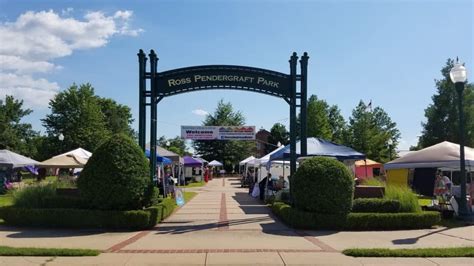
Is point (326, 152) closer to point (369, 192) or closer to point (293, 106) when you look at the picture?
point (369, 192)

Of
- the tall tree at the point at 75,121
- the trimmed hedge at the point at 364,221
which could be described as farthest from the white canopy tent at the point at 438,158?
the tall tree at the point at 75,121

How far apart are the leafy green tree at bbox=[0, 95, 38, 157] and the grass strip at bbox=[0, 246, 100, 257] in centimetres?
6771

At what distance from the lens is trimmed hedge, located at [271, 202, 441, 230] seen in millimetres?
13422

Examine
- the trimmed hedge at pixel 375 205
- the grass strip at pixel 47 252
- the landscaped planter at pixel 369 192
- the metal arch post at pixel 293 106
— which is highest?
the metal arch post at pixel 293 106

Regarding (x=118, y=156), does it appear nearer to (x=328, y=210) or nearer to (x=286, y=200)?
(x=328, y=210)

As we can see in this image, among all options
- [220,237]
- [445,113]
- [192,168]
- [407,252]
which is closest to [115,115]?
[192,168]

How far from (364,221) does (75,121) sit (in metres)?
66.6

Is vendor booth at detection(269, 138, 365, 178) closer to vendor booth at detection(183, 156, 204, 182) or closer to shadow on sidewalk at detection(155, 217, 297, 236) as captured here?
shadow on sidewalk at detection(155, 217, 297, 236)

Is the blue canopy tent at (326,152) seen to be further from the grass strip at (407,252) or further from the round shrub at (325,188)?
the grass strip at (407,252)

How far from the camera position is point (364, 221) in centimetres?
1348

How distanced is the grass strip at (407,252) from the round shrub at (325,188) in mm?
3662

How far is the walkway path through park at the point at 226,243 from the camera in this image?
8906 millimetres

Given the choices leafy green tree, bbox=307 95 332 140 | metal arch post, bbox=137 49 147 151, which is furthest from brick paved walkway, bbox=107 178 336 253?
leafy green tree, bbox=307 95 332 140

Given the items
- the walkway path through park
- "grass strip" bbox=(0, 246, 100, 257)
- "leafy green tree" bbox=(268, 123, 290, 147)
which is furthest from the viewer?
"leafy green tree" bbox=(268, 123, 290, 147)
